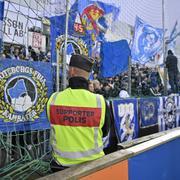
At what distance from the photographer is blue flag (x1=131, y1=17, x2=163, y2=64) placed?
621cm

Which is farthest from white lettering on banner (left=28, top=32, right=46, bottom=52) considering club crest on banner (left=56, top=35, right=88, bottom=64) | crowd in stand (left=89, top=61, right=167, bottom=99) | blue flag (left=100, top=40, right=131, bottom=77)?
crowd in stand (left=89, top=61, right=167, bottom=99)

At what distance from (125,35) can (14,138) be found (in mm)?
4117

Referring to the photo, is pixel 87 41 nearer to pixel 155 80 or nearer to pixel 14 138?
pixel 14 138

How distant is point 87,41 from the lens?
4332mm

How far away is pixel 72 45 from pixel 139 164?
1678 millimetres

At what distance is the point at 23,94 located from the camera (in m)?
3.27

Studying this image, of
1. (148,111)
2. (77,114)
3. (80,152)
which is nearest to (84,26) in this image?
(148,111)

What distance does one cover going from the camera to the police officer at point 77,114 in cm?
248

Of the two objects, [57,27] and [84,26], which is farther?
[84,26]

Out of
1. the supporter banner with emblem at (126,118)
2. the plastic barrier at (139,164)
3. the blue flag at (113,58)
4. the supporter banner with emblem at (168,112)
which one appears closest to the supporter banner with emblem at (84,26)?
the blue flag at (113,58)

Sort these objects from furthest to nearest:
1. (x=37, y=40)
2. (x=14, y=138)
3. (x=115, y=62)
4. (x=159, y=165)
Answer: (x=115, y=62)
(x=37, y=40)
(x=159, y=165)
(x=14, y=138)

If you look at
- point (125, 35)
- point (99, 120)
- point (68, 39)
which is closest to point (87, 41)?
point (68, 39)

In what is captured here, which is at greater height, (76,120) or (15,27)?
(15,27)

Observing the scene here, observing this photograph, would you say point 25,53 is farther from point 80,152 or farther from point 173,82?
point 173,82
